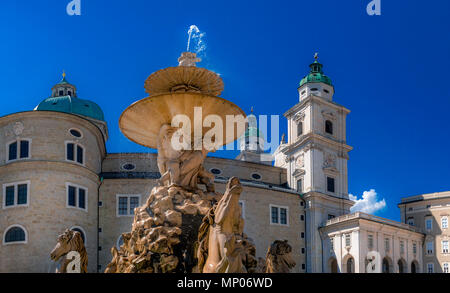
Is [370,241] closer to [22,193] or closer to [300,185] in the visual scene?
[300,185]

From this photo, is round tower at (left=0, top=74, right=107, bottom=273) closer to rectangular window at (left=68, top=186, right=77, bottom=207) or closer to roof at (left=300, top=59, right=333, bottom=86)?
rectangular window at (left=68, top=186, right=77, bottom=207)

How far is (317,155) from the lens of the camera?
43.7m

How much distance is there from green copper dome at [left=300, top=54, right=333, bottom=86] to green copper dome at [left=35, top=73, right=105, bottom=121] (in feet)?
61.9

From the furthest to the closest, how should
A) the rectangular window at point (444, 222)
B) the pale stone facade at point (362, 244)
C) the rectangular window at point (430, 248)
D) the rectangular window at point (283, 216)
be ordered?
the rectangular window at point (444, 222)
the rectangular window at point (430, 248)
the rectangular window at point (283, 216)
the pale stone facade at point (362, 244)

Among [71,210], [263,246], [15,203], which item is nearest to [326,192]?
[263,246]

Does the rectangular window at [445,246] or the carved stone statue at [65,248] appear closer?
the carved stone statue at [65,248]

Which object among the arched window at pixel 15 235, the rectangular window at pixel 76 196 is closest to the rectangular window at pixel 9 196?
the arched window at pixel 15 235

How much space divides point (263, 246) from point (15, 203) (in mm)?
17198

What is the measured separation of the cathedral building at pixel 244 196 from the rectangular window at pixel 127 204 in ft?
0.21

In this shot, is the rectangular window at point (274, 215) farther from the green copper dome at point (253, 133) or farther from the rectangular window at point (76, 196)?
the green copper dome at point (253, 133)

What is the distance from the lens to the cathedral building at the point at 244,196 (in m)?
29.8
